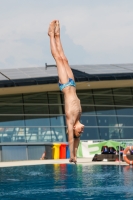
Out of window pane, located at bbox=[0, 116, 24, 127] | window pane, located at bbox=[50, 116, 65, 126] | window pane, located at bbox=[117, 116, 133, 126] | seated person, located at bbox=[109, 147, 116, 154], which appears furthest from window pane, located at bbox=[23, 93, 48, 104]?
seated person, located at bbox=[109, 147, 116, 154]

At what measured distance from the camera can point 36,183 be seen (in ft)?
53.4

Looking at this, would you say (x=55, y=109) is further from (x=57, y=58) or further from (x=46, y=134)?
(x=57, y=58)

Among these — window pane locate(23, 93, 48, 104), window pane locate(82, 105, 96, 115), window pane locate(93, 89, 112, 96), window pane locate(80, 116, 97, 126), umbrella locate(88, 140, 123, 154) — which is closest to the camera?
umbrella locate(88, 140, 123, 154)

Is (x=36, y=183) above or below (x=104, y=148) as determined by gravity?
below

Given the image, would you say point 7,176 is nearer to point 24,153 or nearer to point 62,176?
point 62,176

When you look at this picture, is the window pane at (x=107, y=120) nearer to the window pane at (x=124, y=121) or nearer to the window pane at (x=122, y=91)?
the window pane at (x=124, y=121)

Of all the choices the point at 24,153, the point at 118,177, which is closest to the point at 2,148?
the point at 24,153

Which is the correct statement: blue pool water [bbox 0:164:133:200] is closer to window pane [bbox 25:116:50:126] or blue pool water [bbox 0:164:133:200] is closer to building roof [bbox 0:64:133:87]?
building roof [bbox 0:64:133:87]

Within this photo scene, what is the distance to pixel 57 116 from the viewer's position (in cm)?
3456

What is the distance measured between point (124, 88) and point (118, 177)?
1936 cm

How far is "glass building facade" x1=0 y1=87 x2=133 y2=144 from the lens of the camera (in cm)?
3334

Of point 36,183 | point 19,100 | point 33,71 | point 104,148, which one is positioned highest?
point 33,71

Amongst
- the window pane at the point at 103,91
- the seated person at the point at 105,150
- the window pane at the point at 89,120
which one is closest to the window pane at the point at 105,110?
the window pane at the point at 89,120

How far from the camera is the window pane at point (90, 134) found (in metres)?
34.2
